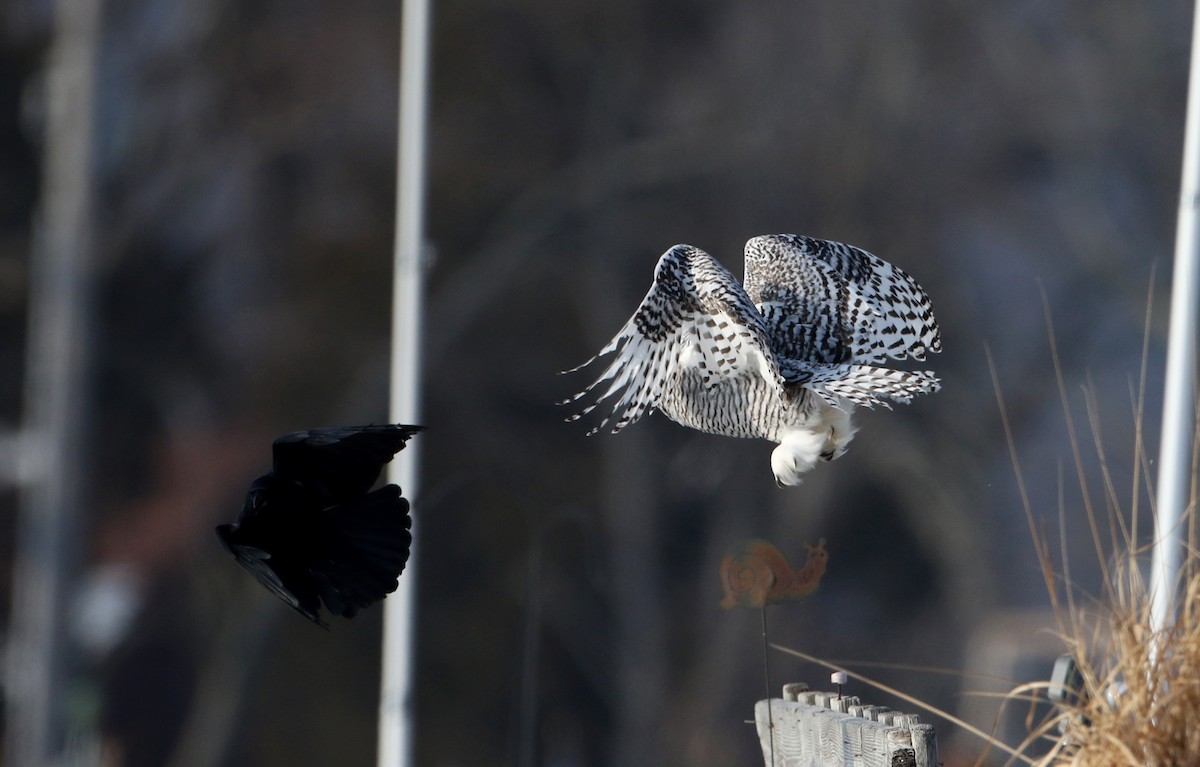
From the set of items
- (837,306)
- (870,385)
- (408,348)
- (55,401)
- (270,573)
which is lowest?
(270,573)

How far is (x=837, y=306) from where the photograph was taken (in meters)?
2.69

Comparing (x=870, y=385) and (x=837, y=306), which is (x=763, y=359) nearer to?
(x=870, y=385)

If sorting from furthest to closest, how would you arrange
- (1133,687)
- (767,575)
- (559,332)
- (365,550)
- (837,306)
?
1. (559,332)
2. (837,306)
3. (767,575)
4. (365,550)
5. (1133,687)

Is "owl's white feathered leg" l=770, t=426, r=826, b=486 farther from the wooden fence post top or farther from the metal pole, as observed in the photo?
the metal pole

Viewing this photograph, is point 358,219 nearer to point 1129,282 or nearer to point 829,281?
point 1129,282

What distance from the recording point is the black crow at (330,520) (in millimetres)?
1809

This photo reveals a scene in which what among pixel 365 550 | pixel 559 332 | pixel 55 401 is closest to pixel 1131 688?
pixel 365 550

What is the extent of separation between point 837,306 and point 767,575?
810 mm

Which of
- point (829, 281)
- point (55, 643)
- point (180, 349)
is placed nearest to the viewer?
point (829, 281)

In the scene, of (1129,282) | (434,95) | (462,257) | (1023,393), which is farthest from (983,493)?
(434,95)

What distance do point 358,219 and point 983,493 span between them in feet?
14.5

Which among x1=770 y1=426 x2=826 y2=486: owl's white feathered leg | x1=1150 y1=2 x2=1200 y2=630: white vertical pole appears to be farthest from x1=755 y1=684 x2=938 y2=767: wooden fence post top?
x1=1150 y1=2 x2=1200 y2=630: white vertical pole

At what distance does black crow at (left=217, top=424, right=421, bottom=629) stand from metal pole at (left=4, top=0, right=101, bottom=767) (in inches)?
276

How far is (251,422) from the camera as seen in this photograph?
945 cm
